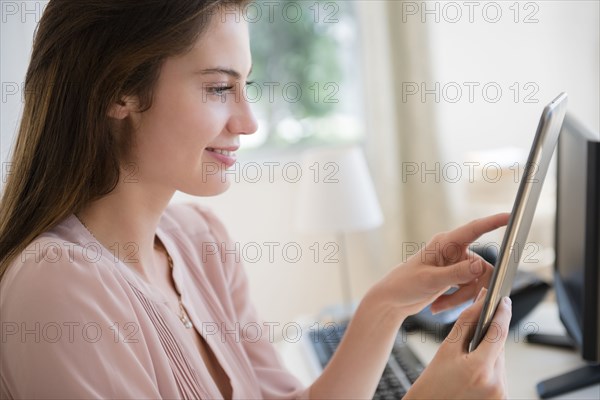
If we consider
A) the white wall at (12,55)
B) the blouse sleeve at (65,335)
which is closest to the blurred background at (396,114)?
the white wall at (12,55)

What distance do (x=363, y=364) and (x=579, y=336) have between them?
1.68ft

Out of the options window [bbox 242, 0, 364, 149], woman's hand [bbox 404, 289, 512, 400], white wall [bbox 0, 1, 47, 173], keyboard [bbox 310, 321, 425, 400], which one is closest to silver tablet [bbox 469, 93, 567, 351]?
woman's hand [bbox 404, 289, 512, 400]

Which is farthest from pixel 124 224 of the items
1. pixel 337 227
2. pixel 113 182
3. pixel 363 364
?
pixel 337 227

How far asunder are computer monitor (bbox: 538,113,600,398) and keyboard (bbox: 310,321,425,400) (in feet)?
0.86

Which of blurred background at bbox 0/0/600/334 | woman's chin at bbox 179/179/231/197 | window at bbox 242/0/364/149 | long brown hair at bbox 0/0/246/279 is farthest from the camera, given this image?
window at bbox 242/0/364/149

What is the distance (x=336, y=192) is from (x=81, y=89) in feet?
4.16

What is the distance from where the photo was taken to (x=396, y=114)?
290 centimetres

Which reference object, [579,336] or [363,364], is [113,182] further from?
[579,336]

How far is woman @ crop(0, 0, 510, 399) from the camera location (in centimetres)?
79

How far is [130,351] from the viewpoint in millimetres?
837

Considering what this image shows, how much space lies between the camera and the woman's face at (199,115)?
37.4 inches

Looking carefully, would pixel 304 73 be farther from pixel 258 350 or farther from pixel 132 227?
pixel 132 227

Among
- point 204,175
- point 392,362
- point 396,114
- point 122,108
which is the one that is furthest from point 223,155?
point 396,114

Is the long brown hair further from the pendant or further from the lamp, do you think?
the lamp
